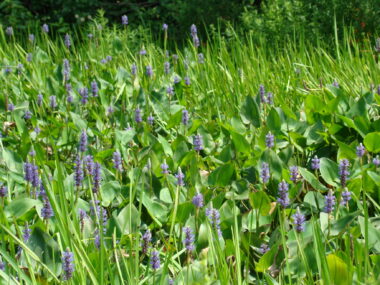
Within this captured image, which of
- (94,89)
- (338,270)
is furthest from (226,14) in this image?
(338,270)

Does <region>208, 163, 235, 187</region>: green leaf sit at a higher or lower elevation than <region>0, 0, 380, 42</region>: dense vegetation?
higher

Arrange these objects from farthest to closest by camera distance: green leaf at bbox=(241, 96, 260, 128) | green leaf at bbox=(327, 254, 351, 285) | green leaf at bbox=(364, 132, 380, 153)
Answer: green leaf at bbox=(241, 96, 260, 128) → green leaf at bbox=(364, 132, 380, 153) → green leaf at bbox=(327, 254, 351, 285)

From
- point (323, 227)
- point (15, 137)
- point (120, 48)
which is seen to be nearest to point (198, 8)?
point (120, 48)

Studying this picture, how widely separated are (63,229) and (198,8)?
5.20 meters

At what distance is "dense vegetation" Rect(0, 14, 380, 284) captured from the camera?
1643 mm

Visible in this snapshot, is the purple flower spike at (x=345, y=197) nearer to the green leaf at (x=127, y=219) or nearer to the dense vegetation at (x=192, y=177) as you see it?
the dense vegetation at (x=192, y=177)

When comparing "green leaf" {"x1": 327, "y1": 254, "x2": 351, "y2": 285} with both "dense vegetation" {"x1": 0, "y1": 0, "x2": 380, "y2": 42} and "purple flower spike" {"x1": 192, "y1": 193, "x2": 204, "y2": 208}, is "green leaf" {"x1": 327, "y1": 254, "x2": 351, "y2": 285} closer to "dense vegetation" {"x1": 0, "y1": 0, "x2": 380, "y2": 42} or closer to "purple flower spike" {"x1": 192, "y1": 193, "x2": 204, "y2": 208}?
"purple flower spike" {"x1": 192, "y1": 193, "x2": 204, "y2": 208}

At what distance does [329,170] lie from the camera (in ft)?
7.52

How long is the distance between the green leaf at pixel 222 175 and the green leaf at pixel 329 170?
0.31 m

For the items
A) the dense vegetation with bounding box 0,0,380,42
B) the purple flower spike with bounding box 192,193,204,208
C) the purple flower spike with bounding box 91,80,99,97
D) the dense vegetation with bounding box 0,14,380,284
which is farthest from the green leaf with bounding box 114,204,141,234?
the dense vegetation with bounding box 0,0,380,42

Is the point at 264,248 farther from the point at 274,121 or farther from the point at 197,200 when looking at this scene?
the point at 274,121

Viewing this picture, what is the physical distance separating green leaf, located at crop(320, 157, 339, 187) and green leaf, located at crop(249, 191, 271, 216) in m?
0.30

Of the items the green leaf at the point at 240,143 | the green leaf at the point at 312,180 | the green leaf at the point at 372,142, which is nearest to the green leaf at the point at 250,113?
the green leaf at the point at 240,143

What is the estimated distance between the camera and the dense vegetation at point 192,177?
1.64m
